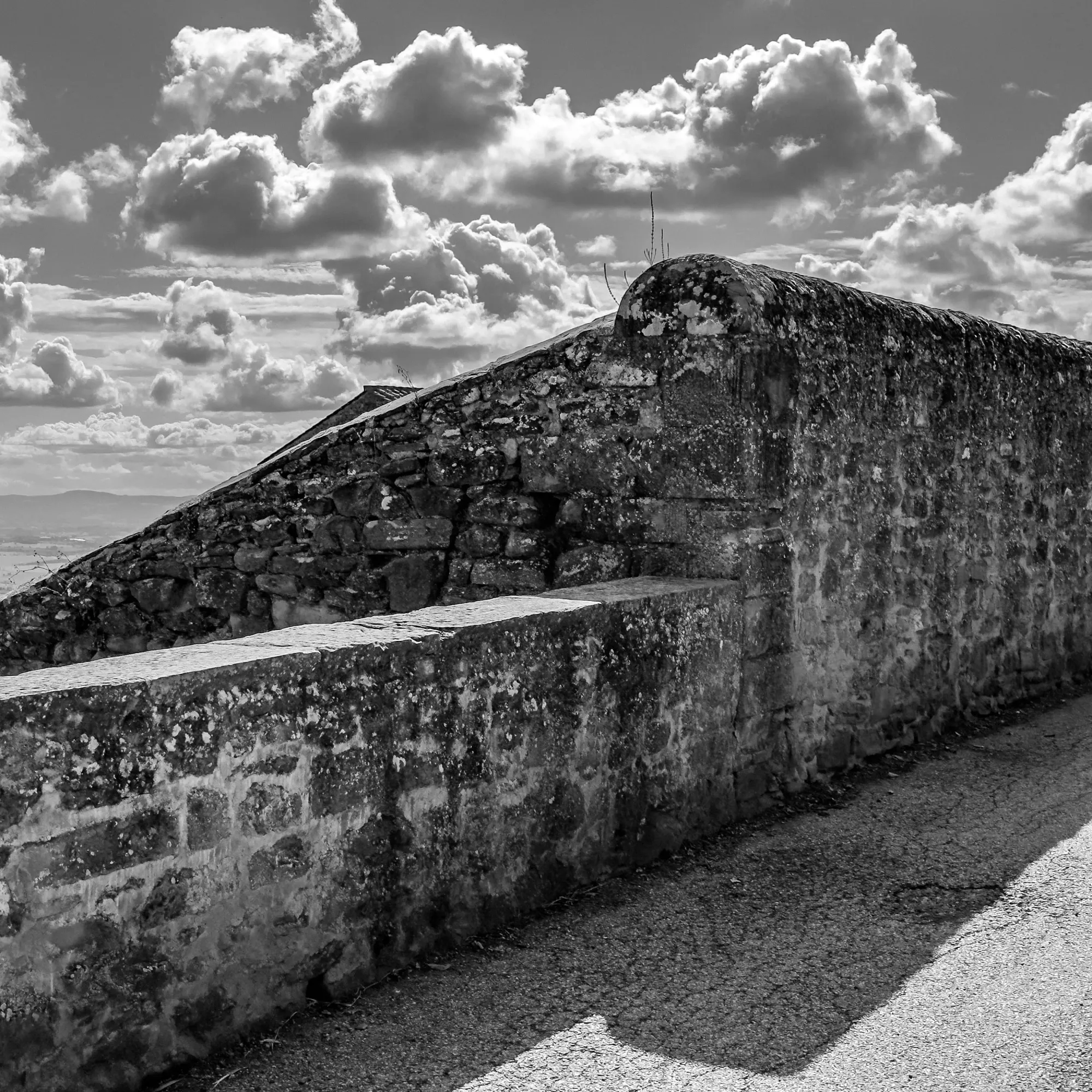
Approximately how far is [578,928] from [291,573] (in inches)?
120

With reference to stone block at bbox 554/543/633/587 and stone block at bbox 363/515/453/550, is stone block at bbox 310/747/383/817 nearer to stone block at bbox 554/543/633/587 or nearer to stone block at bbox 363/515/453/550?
stone block at bbox 554/543/633/587

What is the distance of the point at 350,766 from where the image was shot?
341 cm

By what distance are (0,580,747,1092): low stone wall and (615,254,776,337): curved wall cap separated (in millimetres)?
1246

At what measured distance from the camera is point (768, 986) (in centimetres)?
352

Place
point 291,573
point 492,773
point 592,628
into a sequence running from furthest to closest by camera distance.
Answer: point 291,573, point 592,628, point 492,773

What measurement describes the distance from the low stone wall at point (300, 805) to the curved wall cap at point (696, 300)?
1246 millimetres

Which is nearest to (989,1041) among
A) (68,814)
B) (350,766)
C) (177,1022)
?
(350,766)

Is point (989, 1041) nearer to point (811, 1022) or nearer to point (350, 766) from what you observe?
point (811, 1022)

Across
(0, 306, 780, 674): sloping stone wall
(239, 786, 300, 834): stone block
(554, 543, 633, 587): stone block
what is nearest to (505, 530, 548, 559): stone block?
(0, 306, 780, 674): sloping stone wall

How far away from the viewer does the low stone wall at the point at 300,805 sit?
2789 millimetres

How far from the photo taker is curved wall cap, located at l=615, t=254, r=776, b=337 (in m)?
5.11

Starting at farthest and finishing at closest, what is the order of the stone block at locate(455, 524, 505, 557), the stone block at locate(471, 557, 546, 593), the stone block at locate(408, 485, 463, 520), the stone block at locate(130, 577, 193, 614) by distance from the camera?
the stone block at locate(130, 577, 193, 614) < the stone block at locate(408, 485, 463, 520) < the stone block at locate(455, 524, 505, 557) < the stone block at locate(471, 557, 546, 593)

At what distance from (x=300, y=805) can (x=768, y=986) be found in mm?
1445

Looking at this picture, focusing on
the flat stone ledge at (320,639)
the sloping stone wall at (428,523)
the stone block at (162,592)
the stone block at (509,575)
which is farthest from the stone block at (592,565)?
the stone block at (162,592)
